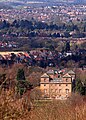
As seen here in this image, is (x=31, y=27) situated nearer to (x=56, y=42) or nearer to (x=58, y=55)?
(x=56, y=42)

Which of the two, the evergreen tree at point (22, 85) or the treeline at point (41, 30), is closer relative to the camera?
the evergreen tree at point (22, 85)

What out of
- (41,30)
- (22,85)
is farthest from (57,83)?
(41,30)

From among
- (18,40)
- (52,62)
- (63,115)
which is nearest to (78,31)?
(18,40)

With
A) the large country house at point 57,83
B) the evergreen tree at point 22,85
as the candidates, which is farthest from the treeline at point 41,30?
the evergreen tree at point 22,85

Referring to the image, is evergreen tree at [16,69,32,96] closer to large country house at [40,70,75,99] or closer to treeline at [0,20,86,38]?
large country house at [40,70,75,99]

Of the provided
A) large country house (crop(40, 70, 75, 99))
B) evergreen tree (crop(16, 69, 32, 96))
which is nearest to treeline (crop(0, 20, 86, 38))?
large country house (crop(40, 70, 75, 99))

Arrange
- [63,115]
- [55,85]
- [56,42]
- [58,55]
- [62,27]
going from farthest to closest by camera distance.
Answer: [62,27]
[56,42]
[58,55]
[55,85]
[63,115]

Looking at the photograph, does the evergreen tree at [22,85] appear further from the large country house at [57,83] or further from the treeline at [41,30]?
the treeline at [41,30]

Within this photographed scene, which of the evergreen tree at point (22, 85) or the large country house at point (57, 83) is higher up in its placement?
the evergreen tree at point (22, 85)
